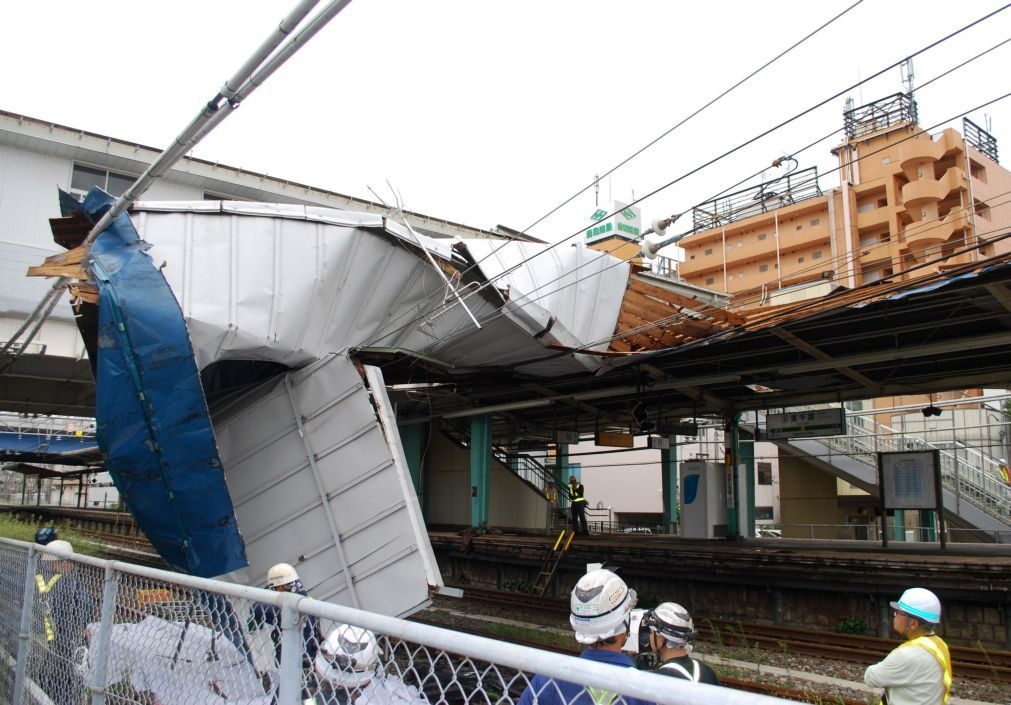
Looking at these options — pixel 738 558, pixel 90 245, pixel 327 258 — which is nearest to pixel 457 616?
pixel 738 558

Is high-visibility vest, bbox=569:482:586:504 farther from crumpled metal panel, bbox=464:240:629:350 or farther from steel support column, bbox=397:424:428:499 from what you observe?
crumpled metal panel, bbox=464:240:629:350

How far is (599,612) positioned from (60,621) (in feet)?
13.2

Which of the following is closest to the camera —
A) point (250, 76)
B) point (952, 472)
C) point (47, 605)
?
point (250, 76)

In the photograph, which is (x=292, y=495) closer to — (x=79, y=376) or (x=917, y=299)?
(x=917, y=299)

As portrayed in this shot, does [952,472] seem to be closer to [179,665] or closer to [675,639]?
[675,639]

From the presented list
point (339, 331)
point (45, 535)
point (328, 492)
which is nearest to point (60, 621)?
point (45, 535)

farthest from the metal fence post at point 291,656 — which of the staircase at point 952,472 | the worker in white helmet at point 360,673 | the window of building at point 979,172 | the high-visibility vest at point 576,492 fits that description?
the window of building at point 979,172

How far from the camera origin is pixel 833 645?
441 inches

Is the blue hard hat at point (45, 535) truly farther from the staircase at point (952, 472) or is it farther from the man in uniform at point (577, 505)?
the staircase at point (952, 472)

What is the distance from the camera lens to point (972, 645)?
36.6 ft

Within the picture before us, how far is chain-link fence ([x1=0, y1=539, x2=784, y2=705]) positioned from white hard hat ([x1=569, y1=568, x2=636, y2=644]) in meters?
0.20

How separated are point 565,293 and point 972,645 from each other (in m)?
8.28

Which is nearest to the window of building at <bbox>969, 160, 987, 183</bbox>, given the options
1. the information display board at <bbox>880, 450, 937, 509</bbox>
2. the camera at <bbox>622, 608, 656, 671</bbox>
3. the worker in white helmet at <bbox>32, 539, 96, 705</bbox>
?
the information display board at <bbox>880, 450, 937, 509</bbox>

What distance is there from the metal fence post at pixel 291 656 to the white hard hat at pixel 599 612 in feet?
3.11
